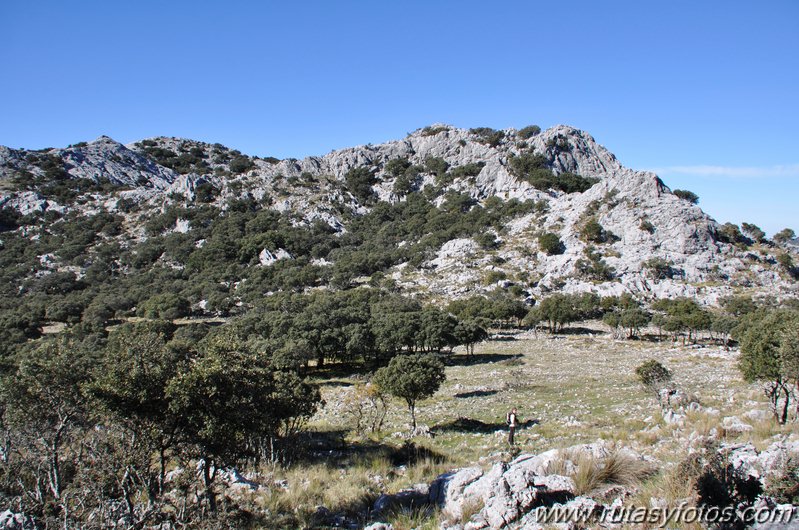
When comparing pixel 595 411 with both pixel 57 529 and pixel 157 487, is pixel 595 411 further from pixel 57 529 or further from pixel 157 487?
A: pixel 57 529

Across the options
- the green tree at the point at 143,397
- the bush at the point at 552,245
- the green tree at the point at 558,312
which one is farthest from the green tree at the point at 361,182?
the green tree at the point at 143,397

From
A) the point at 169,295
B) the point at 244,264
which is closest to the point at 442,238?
the point at 244,264

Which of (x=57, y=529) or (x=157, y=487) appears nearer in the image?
(x=57, y=529)

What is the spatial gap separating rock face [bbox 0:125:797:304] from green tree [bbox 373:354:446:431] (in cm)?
5799

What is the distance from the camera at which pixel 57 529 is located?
748cm

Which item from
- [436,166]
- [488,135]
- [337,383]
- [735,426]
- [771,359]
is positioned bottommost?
[337,383]

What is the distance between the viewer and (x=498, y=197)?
129 m

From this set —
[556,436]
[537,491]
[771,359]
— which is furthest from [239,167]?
[537,491]

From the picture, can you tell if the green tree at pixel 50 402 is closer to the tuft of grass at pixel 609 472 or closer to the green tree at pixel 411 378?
the tuft of grass at pixel 609 472

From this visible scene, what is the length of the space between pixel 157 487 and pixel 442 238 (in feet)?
344

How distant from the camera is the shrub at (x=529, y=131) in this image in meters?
160

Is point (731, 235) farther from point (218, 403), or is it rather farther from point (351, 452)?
point (218, 403)

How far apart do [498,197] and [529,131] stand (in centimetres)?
4933

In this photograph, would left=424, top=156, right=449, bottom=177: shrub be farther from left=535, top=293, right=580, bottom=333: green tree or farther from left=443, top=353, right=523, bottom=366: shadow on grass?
left=443, top=353, right=523, bottom=366: shadow on grass
